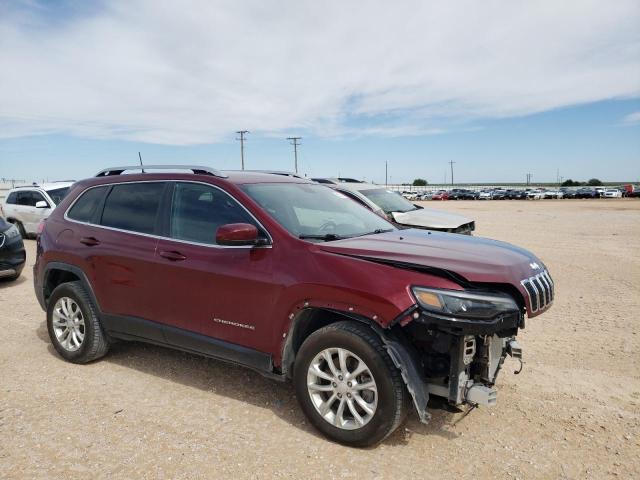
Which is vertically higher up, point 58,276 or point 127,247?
point 127,247

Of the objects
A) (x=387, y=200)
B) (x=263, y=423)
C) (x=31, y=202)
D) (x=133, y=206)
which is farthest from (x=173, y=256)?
(x=31, y=202)

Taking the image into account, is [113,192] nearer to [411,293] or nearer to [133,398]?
[133,398]

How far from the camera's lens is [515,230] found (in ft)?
61.6

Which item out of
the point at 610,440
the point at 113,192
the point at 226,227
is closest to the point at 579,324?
the point at 610,440

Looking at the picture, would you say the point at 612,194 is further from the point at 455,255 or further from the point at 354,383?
the point at 354,383

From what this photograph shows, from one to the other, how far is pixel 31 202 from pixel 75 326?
1212cm

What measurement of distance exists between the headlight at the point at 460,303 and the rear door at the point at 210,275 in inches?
42.2

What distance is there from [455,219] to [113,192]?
23.2 ft

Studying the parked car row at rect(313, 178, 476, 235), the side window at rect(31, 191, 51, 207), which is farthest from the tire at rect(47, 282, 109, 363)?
the side window at rect(31, 191, 51, 207)

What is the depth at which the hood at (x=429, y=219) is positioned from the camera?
963 centimetres

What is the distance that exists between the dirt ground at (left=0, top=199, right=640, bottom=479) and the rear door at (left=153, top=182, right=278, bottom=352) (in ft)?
1.93

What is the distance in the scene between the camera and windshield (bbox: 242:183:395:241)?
12.7 feet

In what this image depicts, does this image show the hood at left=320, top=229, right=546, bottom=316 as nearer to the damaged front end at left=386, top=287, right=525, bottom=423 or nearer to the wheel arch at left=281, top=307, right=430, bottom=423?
the damaged front end at left=386, top=287, right=525, bottom=423

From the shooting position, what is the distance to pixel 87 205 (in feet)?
16.4
